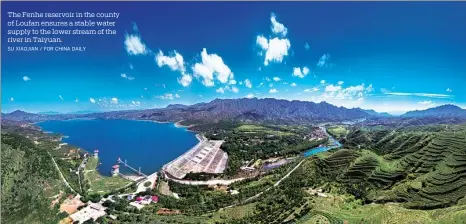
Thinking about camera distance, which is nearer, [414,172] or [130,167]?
[414,172]

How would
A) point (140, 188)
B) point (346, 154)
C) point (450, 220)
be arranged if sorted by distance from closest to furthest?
1. point (450, 220)
2. point (140, 188)
3. point (346, 154)

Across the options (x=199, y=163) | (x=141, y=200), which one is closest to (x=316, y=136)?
(x=199, y=163)

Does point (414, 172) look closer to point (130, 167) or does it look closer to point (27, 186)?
point (27, 186)

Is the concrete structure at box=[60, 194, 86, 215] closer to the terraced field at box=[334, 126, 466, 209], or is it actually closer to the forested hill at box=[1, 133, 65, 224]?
the forested hill at box=[1, 133, 65, 224]

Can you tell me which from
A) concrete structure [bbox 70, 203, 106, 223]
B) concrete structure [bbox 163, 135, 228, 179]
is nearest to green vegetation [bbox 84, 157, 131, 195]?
concrete structure [bbox 70, 203, 106, 223]

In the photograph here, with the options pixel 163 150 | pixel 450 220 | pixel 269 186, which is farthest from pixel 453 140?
pixel 163 150

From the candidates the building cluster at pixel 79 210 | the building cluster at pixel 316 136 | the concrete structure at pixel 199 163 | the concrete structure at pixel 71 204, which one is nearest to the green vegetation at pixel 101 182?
A: the concrete structure at pixel 71 204

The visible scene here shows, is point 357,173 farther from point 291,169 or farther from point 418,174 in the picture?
point 291,169
